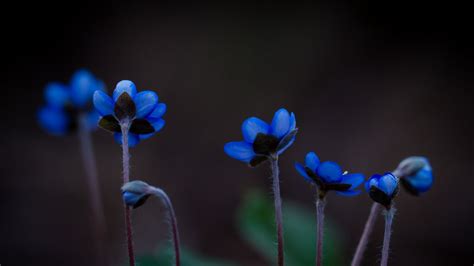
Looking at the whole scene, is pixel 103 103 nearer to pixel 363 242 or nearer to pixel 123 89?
pixel 123 89

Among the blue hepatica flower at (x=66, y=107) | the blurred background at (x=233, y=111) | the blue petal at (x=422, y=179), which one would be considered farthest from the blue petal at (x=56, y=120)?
the blue petal at (x=422, y=179)

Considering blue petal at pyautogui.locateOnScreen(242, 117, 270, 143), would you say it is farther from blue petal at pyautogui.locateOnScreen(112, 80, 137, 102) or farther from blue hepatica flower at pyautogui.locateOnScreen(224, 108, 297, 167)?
blue petal at pyautogui.locateOnScreen(112, 80, 137, 102)

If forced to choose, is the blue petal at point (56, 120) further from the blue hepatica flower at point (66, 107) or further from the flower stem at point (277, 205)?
the flower stem at point (277, 205)

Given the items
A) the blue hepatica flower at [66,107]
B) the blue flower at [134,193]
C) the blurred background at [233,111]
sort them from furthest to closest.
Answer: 1. the blurred background at [233,111]
2. the blue hepatica flower at [66,107]
3. the blue flower at [134,193]

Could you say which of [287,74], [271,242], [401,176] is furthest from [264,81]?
[401,176]

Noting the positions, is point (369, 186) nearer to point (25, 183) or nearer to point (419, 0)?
point (25, 183)

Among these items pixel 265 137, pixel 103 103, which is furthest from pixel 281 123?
pixel 103 103

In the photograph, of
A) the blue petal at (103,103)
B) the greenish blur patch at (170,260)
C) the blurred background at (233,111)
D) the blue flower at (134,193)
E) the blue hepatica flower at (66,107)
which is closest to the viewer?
the blue flower at (134,193)

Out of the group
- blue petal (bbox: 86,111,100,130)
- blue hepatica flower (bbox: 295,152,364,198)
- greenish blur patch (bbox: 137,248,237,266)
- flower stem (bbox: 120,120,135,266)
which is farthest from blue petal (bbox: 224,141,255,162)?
blue petal (bbox: 86,111,100,130)
